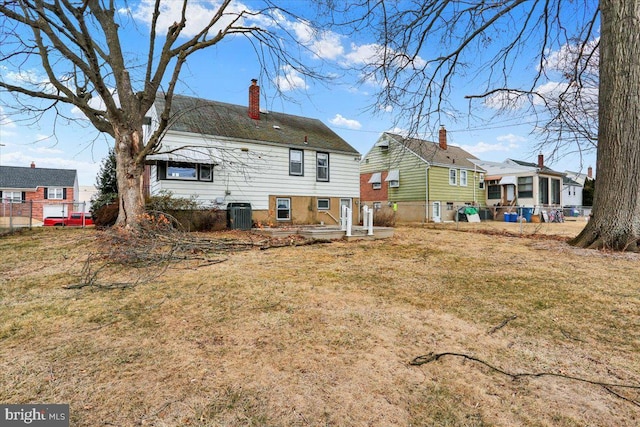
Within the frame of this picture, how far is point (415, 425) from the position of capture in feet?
6.05

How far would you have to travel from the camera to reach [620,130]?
25.3 ft

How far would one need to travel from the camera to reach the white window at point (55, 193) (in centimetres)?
3541

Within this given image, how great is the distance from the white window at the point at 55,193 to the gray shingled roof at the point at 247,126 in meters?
29.5

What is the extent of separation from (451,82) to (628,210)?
215 inches

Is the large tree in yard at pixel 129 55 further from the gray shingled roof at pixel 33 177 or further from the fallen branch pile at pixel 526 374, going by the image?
the gray shingled roof at pixel 33 177

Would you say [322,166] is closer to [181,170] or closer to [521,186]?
[181,170]

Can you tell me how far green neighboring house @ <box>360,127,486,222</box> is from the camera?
946 inches

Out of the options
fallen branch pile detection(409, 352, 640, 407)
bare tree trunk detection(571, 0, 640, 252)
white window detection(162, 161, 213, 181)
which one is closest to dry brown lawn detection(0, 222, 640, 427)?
fallen branch pile detection(409, 352, 640, 407)

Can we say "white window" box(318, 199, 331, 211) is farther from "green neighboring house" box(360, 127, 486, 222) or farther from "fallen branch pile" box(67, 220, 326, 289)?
"fallen branch pile" box(67, 220, 326, 289)

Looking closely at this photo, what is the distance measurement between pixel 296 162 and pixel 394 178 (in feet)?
38.5

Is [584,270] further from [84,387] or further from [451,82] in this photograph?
[84,387]

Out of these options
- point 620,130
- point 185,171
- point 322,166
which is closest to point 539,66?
point 620,130

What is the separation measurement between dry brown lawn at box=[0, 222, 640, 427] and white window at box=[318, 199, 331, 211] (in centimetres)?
1173

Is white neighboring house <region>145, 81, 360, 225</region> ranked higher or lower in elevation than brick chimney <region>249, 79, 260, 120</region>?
lower
